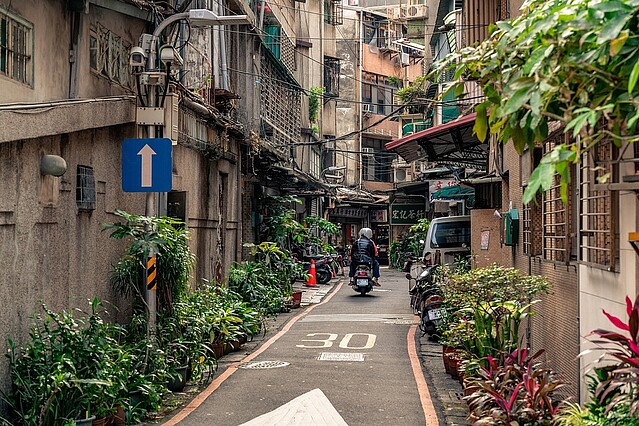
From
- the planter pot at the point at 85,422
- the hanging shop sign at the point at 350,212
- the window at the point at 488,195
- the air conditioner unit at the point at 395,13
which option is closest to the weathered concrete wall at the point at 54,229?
the planter pot at the point at 85,422

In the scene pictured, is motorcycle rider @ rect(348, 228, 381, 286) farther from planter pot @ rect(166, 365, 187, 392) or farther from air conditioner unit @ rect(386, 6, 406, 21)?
air conditioner unit @ rect(386, 6, 406, 21)

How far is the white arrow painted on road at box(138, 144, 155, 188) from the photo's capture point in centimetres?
1000

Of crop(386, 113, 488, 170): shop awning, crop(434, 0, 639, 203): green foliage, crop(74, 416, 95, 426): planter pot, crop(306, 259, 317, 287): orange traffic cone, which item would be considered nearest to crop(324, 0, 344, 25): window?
crop(306, 259, 317, 287): orange traffic cone

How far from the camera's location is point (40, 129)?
26.0 ft

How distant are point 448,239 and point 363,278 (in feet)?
15.0

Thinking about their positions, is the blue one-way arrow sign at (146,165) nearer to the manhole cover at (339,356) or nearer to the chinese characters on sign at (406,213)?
the manhole cover at (339,356)

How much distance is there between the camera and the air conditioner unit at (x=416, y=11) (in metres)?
48.6

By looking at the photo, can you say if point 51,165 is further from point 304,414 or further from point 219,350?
point 219,350

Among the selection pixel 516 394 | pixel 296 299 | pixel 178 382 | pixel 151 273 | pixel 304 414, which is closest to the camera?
pixel 516 394

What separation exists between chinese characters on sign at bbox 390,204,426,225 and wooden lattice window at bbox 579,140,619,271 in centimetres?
3646

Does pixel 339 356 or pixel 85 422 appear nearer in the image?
pixel 85 422

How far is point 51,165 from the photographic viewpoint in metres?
8.38

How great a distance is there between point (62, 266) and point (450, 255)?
1288cm

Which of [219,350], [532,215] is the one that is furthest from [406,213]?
[532,215]
